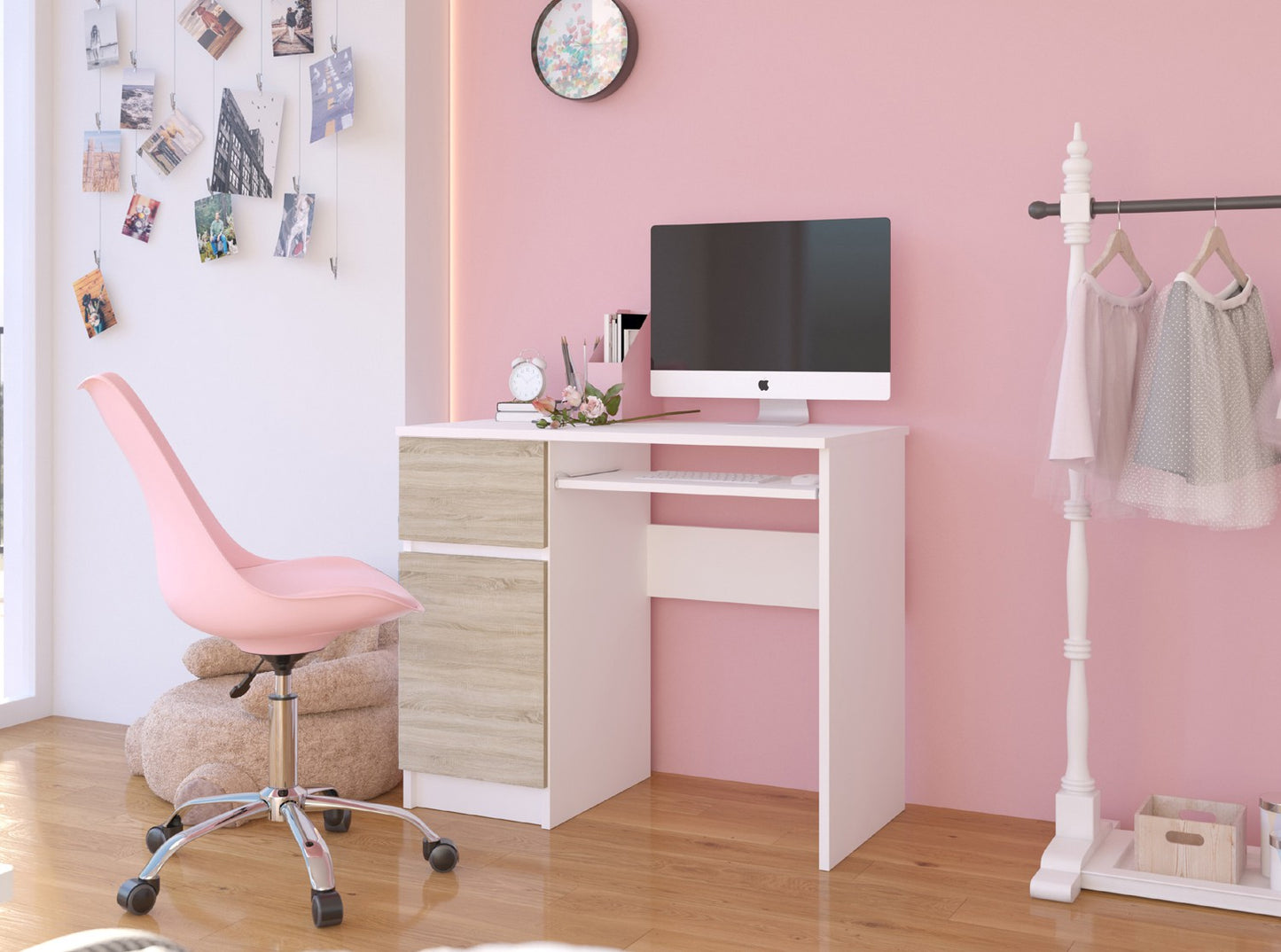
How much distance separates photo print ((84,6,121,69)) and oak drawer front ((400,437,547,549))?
5.63 ft

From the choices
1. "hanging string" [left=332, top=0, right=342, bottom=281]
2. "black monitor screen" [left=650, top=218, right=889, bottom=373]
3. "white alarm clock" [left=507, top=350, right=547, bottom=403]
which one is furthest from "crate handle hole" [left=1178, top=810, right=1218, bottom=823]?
"hanging string" [left=332, top=0, right=342, bottom=281]

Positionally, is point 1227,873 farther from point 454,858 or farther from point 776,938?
point 454,858

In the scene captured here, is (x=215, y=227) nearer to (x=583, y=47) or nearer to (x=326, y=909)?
(x=583, y=47)

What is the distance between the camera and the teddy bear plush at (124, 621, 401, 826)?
10.3 ft

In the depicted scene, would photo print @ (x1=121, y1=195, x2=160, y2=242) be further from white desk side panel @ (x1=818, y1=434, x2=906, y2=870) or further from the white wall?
white desk side panel @ (x1=818, y1=434, x2=906, y2=870)

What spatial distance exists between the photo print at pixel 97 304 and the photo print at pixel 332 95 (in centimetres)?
86

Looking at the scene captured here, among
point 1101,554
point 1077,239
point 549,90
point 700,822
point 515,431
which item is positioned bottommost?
point 700,822

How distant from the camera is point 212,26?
383 centimetres

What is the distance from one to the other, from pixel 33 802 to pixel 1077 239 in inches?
106

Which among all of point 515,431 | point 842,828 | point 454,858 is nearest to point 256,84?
point 515,431

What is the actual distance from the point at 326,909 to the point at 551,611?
80 centimetres

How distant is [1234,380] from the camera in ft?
8.63

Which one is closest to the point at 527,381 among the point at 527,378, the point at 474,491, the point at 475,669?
the point at 527,378

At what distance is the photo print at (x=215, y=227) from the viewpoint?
384cm
